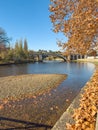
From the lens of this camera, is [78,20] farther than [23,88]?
No

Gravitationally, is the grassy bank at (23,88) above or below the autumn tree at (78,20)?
below

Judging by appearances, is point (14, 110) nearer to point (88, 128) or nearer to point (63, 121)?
point (63, 121)

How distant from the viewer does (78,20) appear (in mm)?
6516

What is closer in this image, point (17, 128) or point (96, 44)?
point (17, 128)

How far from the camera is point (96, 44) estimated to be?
854 centimetres

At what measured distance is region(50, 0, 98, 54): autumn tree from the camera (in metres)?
5.92

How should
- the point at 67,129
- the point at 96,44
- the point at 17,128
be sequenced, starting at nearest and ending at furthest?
the point at 67,129 < the point at 17,128 < the point at 96,44

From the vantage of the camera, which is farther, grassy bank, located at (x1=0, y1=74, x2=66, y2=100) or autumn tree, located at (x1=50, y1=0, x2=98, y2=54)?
grassy bank, located at (x1=0, y1=74, x2=66, y2=100)

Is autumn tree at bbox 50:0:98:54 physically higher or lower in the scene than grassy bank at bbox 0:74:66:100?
higher

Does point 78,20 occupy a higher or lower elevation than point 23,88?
higher

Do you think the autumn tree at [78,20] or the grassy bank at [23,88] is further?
the grassy bank at [23,88]

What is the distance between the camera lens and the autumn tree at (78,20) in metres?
5.92

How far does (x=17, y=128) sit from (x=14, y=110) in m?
2.49

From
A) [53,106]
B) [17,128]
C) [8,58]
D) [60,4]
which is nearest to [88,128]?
[17,128]
